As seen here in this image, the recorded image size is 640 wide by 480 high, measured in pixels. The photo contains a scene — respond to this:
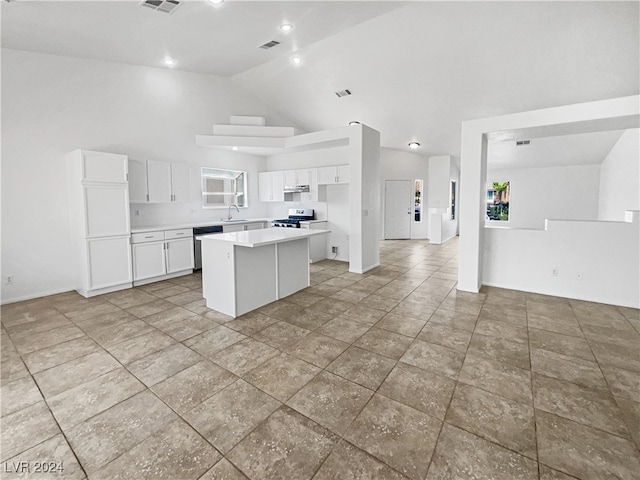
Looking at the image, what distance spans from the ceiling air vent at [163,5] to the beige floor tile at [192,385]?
3996 millimetres

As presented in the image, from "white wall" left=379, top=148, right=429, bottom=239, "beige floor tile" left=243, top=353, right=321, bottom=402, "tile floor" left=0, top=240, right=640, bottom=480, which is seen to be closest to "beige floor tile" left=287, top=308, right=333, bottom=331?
"tile floor" left=0, top=240, right=640, bottom=480

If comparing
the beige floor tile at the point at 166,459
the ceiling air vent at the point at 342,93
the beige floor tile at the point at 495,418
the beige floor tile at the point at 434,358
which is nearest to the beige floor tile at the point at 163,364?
the beige floor tile at the point at 166,459

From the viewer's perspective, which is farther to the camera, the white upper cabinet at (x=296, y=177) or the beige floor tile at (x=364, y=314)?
the white upper cabinet at (x=296, y=177)

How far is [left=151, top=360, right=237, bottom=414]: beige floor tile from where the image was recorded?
208 cm

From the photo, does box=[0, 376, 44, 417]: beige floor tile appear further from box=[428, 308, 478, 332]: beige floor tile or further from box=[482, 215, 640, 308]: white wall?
box=[482, 215, 640, 308]: white wall

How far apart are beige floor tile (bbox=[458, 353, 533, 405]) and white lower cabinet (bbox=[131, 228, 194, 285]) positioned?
489 centimetres

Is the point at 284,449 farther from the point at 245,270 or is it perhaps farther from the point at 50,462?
the point at 245,270

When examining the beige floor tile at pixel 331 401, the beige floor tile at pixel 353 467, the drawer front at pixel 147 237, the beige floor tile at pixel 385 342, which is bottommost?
the beige floor tile at pixel 353 467

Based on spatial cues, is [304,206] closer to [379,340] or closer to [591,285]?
[379,340]

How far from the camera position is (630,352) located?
2707 mm

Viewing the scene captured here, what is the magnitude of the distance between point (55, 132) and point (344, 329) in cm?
510

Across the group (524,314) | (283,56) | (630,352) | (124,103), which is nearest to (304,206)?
(283,56)

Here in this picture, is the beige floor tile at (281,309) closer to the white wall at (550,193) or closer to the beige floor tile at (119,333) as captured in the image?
the beige floor tile at (119,333)

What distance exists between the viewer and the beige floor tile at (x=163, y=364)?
2395 millimetres
